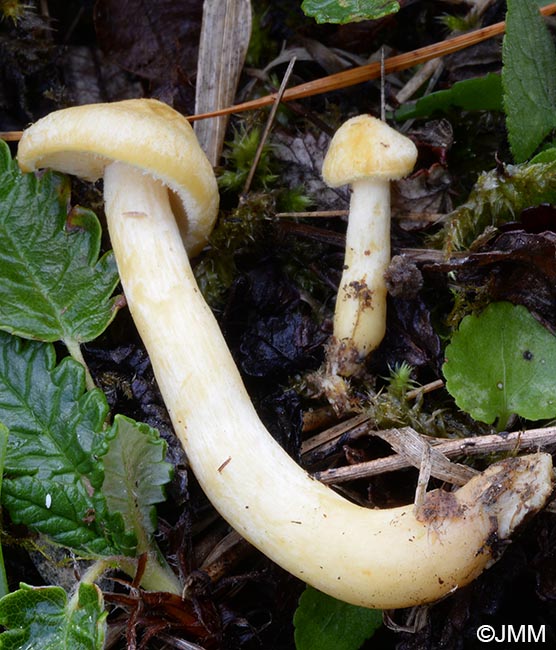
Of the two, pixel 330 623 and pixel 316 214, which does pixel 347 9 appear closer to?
pixel 316 214

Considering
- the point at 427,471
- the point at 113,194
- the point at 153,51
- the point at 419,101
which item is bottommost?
the point at 427,471

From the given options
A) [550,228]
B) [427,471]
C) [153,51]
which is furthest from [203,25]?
[427,471]

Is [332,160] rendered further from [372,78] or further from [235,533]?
[235,533]

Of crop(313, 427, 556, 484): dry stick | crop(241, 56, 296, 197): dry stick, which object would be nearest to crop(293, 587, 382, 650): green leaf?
crop(313, 427, 556, 484): dry stick

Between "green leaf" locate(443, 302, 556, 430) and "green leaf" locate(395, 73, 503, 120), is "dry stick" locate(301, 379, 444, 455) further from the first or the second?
"green leaf" locate(395, 73, 503, 120)

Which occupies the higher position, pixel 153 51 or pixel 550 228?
pixel 153 51

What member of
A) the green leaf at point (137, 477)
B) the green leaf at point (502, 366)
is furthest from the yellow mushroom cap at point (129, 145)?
the green leaf at point (502, 366)

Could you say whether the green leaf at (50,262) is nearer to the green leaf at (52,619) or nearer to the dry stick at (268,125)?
the dry stick at (268,125)
